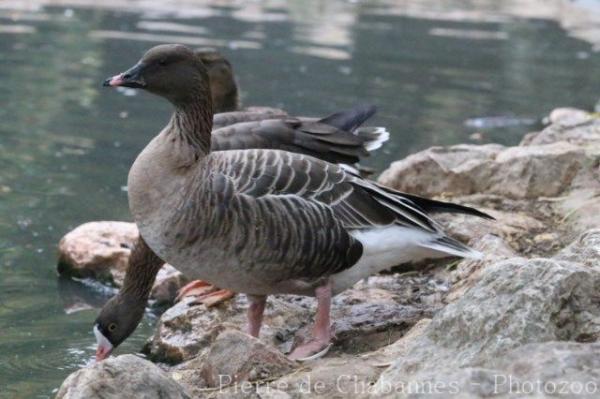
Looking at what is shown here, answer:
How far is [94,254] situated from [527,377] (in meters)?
5.23

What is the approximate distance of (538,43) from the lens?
71.6 ft

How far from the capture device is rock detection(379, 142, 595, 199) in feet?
26.2

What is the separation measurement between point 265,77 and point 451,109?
2993 millimetres

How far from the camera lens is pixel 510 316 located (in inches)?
160

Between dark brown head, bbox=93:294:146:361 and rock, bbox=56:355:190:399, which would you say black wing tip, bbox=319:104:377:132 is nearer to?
dark brown head, bbox=93:294:146:361

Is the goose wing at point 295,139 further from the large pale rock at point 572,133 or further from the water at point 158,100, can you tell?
the large pale rock at point 572,133

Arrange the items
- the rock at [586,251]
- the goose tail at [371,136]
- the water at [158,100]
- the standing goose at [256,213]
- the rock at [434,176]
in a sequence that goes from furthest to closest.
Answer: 1. the rock at [434,176]
2. the water at [158,100]
3. the goose tail at [371,136]
4. the standing goose at [256,213]
5. the rock at [586,251]

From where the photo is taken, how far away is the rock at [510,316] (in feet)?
13.1

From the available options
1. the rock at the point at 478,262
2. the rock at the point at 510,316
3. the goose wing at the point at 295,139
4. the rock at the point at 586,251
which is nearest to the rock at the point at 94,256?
the goose wing at the point at 295,139

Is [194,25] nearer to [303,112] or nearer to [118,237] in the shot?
[303,112]

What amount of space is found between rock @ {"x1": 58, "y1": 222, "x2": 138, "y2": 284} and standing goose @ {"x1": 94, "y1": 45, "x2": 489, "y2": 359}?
2.45 meters

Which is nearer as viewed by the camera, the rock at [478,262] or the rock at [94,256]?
the rock at [478,262]

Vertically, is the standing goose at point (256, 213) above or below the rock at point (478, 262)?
above

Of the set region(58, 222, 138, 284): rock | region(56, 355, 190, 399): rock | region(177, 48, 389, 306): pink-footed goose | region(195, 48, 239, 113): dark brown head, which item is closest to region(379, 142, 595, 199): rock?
region(177, 48, 389, 306): pink-footed goose
